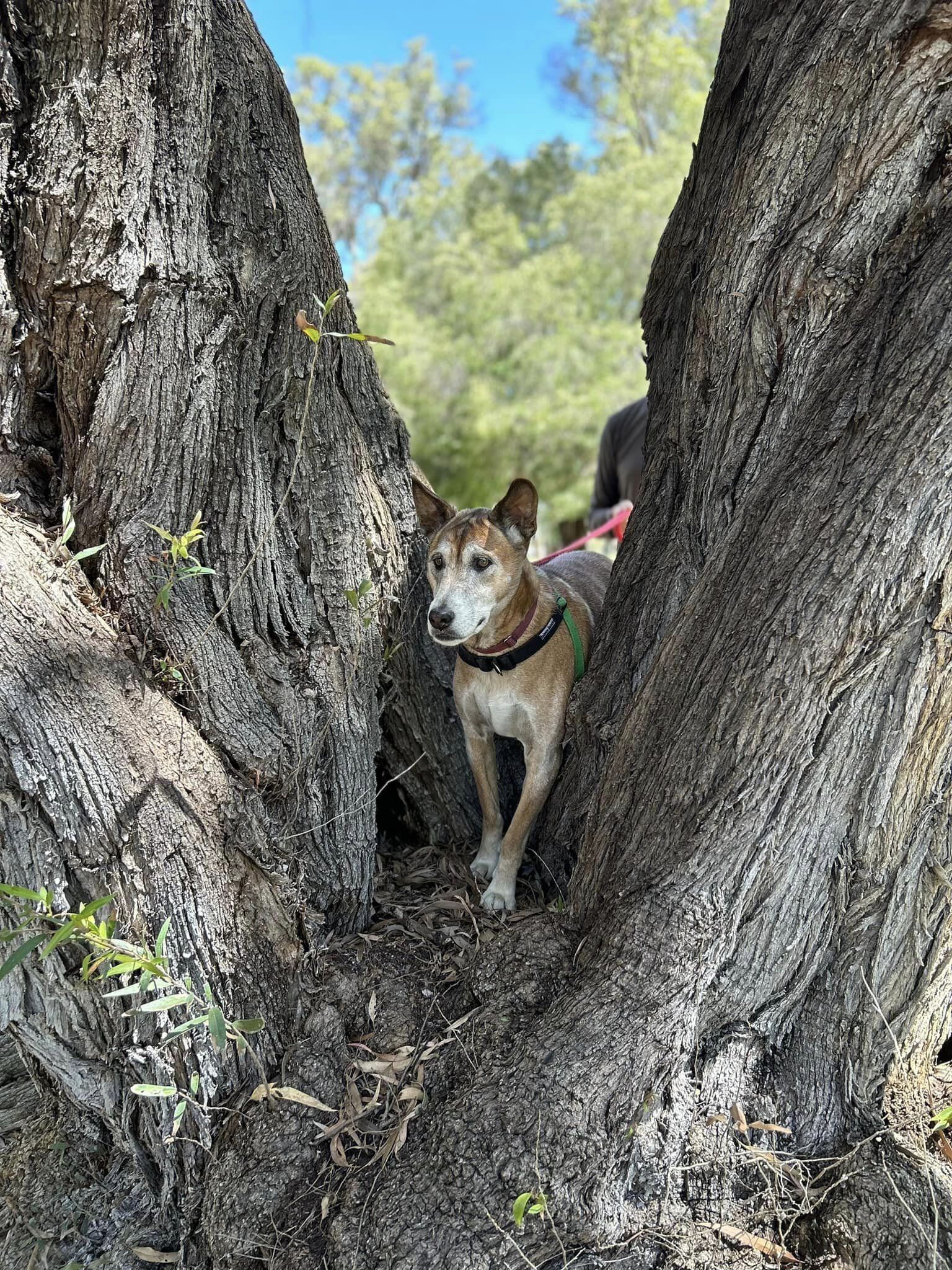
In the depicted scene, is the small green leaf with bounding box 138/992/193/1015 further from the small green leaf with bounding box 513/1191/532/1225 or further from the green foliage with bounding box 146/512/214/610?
the green foliage with bounding box 146/512/214/610

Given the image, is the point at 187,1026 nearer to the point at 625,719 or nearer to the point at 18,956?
the point at 18,956

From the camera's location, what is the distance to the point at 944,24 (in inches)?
97.7

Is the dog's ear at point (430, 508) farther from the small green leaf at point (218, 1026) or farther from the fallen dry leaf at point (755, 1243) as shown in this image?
the fallen dry leaf at point (755, 1243)

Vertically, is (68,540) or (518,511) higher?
(518,511)

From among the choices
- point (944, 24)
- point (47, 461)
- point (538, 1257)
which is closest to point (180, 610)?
point (47, 461)

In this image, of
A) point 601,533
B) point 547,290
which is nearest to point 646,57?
point 547,290

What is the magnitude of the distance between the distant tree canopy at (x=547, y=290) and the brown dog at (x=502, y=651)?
12099 millimetres

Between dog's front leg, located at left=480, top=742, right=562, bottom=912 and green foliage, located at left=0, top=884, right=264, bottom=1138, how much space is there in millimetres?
1097

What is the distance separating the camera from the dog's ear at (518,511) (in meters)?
4.00

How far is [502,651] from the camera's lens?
3766 millimetres

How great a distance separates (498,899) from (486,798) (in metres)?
0.42

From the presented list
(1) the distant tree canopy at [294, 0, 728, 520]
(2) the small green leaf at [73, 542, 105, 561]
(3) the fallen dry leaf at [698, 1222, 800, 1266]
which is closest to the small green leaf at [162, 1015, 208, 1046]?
(2) the small green leaf at [73, 542, 105, 561]

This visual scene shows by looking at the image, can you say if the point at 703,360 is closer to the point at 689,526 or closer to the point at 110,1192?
the point at 689,526

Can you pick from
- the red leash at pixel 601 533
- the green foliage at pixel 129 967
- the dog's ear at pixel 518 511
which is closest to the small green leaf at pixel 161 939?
the green foliage at pixel 129 967
